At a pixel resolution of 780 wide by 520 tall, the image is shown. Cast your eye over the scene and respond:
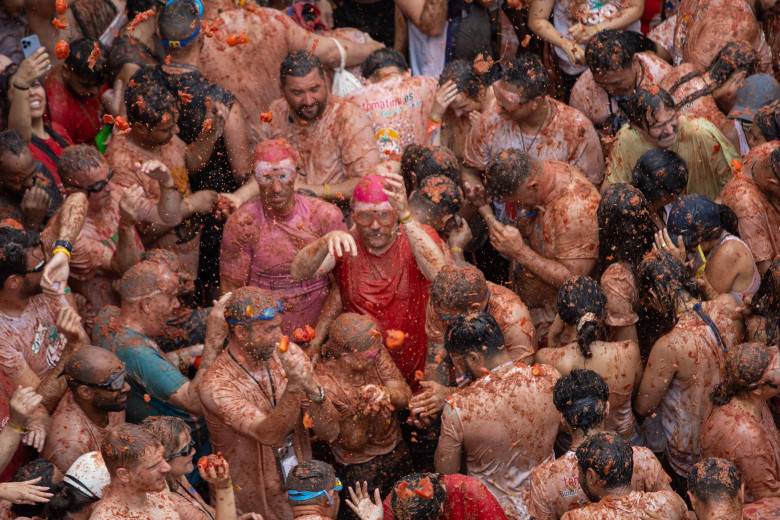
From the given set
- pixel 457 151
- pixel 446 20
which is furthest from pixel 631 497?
pixel 446 20

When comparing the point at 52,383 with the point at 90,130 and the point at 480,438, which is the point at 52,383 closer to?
the point at 480,438

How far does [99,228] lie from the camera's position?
8.20 m

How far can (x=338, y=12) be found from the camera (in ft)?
36.1

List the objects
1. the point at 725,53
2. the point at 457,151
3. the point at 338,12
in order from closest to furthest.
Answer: the point at 725,53 < the point at 457,151 < the point at 338,12

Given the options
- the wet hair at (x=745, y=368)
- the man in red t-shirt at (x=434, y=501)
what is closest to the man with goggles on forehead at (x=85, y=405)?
→ the man in red t-shirt at (x=434, y=501)

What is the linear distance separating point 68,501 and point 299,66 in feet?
13.0

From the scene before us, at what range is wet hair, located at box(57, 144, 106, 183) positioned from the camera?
25.8 feet

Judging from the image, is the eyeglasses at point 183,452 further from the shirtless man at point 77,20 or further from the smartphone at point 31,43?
the smartphone at point 31,43

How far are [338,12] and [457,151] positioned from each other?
2602 millimetres

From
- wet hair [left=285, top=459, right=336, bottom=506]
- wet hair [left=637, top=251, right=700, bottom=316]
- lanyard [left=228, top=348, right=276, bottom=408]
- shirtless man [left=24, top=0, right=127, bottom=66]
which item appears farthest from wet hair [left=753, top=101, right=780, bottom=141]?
shirtless man [left=24, top=0, right=127, bottom=66]

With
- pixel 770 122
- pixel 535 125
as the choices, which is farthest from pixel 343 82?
pixel 770 122

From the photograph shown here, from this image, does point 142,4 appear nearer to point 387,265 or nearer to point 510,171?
point 387,265

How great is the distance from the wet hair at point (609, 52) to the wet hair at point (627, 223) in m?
1.48

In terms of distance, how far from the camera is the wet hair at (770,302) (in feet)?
22.1
